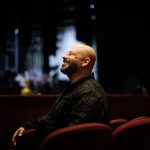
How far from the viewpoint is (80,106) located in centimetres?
241

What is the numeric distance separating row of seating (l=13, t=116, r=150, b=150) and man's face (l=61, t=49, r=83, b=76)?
1.78 ft

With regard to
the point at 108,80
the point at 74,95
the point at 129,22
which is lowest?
the point at 108,80

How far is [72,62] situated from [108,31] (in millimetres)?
5245

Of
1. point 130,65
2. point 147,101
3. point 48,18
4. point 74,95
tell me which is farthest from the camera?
point 130,65

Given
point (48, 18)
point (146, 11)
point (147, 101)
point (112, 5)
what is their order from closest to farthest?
point (147, 101) → point (146, 11) → point (112, 5) → point (48, 18)

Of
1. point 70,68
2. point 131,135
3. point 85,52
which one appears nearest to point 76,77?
point 70,68

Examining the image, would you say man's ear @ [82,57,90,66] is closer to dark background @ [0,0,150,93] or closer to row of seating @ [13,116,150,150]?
row of seating @ [13,116,150,150]

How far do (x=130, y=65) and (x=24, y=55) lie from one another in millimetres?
2387

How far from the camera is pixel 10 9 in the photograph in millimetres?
7332

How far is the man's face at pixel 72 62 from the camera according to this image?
2625 mm

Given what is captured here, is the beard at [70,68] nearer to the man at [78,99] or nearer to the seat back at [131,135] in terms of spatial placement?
the man at [78,99]

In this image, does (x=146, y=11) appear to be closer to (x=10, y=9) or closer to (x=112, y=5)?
(x=112, y=5)

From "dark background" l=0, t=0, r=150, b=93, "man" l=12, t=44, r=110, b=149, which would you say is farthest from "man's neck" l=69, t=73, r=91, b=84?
"dark background" l=0, t=0, r=150, b=93

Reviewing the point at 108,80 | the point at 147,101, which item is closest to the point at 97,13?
the point at 108,80
